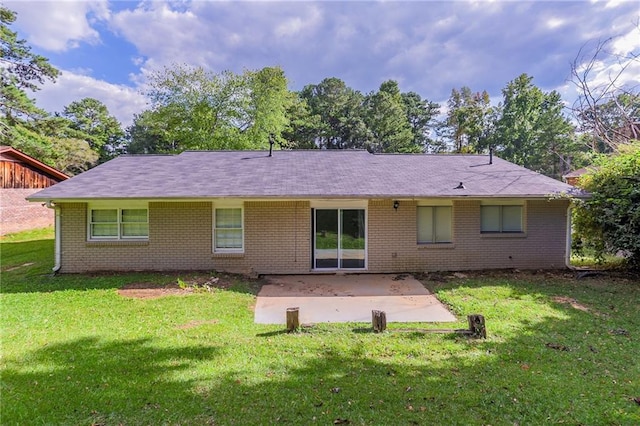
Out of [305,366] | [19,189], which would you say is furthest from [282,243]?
[19,189]

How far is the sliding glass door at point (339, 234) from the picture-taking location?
33.3 ft

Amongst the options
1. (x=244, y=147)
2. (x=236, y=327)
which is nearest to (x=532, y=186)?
(x=236, y=327)

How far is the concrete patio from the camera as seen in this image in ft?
21.5

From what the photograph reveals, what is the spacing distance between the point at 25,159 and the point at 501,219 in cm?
2553

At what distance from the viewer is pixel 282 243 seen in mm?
9945

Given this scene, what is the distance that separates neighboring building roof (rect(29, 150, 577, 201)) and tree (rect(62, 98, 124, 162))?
40.2m

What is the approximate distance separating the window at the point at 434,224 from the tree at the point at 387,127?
90.7 feet

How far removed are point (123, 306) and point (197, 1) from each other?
1032 cm

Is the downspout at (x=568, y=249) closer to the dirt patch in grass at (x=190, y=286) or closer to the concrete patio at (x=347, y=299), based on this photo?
the concrete patio at (x=347, y=299)

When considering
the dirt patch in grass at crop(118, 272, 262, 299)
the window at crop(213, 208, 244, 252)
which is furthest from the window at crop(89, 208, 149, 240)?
the window at crop(213, 208, 244, 252)

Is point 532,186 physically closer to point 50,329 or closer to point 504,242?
point 504,242

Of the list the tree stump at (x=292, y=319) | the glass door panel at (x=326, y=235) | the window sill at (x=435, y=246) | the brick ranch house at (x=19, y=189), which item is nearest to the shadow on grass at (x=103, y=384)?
the tree stump at (x=292, y=319)

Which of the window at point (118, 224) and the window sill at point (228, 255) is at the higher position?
the window at point (118, 224)

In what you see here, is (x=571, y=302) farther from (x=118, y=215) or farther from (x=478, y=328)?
(x=118, y=215)
